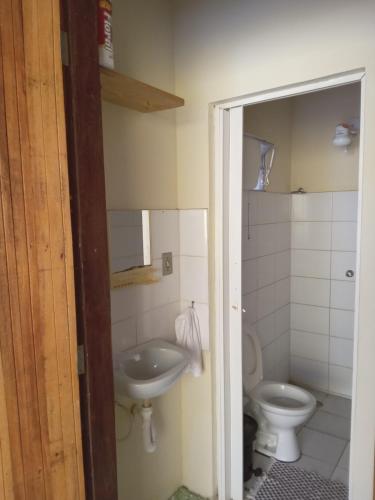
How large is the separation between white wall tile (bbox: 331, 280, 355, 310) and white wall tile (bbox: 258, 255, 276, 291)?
552mm

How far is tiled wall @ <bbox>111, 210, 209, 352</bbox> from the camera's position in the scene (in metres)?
1.65

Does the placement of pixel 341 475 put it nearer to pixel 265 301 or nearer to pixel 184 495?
pixel 184 495

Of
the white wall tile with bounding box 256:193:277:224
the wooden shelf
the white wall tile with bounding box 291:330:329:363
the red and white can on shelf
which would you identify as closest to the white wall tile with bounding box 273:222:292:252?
the white wall tile with bounding box 256:193:277:224

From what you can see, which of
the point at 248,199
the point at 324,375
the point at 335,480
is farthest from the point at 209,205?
the point at 324,375

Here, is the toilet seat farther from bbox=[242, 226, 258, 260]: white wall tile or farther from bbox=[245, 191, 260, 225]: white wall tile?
bbox=[245, 191, 260, 225]: white wall tile

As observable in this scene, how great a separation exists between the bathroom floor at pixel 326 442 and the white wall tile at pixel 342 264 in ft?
3.29

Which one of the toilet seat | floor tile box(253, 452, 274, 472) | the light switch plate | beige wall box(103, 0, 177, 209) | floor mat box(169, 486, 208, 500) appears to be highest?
beige wall box(103, 0, 177, 209)

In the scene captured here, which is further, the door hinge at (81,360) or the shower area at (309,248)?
the shower area at (309,248)

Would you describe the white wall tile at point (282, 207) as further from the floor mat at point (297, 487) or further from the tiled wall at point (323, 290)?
the floor mat at point (297, 487)

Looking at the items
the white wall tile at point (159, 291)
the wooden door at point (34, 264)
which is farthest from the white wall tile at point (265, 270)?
the wooden door at point (34, 264)

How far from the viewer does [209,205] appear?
1765 mm

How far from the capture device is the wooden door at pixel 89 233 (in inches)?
39.1

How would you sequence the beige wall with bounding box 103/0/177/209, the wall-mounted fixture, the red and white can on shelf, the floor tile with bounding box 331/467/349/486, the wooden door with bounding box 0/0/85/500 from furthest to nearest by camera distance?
the wall-mounted fixture → the floor tile with bounding box 331/467/349/486 → the beige wall with bounding box 103/0/177/209 → the red and white can on shelf → the wooden door with bounding box 0/0/85/500

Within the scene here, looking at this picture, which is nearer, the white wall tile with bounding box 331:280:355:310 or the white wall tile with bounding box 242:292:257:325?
the white wall tile with bounding box 242:292:257:325
